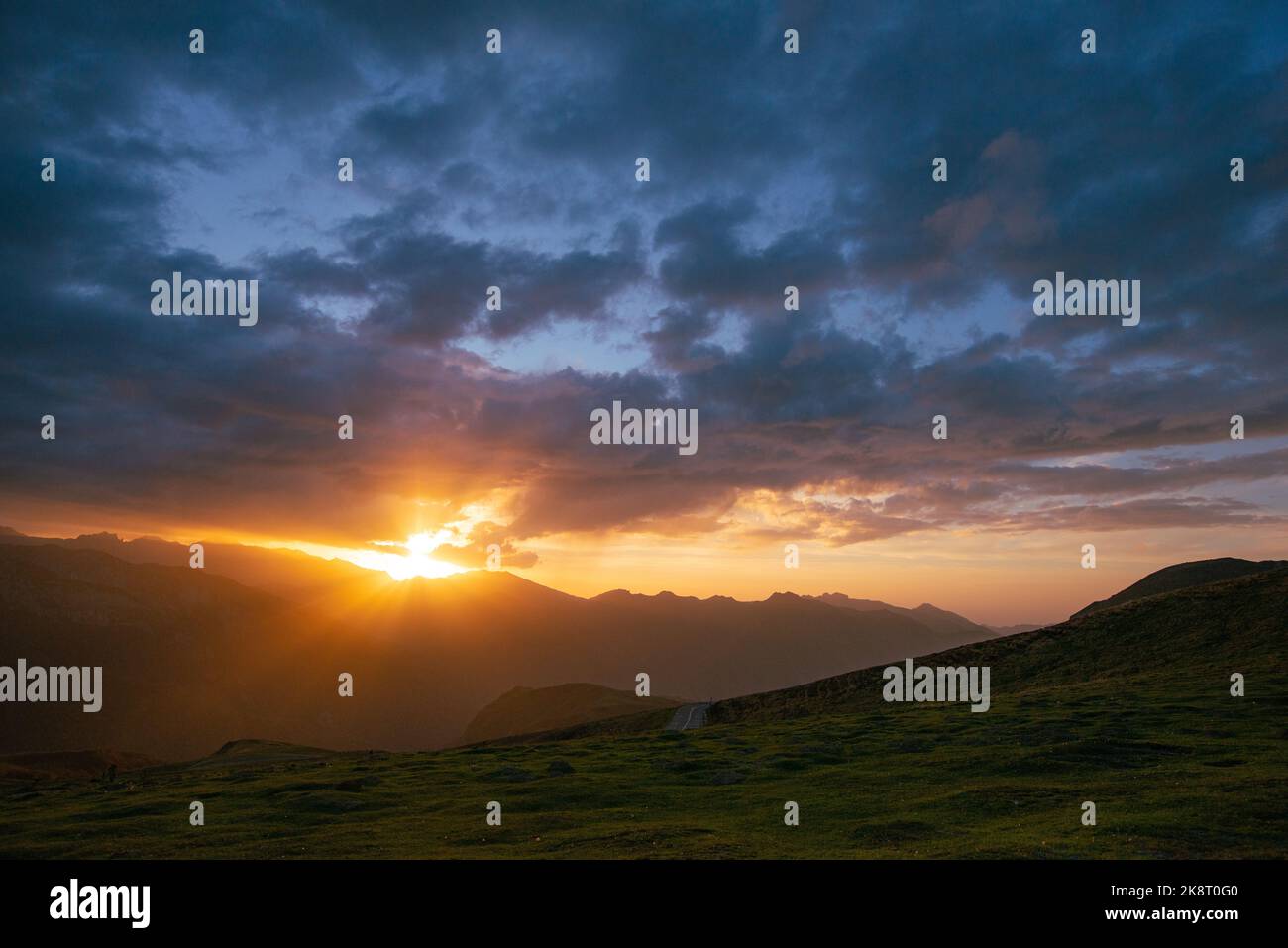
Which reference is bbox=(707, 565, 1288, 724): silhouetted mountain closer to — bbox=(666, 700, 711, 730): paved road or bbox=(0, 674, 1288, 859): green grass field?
bbox=(666, 700, 711, 730): paved road

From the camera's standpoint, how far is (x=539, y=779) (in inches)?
1506

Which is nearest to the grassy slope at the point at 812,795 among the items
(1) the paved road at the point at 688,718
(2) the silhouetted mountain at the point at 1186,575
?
(1) the paved road at the point at 688,718

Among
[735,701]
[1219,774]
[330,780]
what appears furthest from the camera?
[735,701]

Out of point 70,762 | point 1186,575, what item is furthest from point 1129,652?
point 70,762

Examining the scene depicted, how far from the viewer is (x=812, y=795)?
30.8m

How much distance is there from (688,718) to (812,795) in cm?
6824

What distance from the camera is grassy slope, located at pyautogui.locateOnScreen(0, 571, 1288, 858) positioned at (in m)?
22.7

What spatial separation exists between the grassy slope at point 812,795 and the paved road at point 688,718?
26.6 metres
